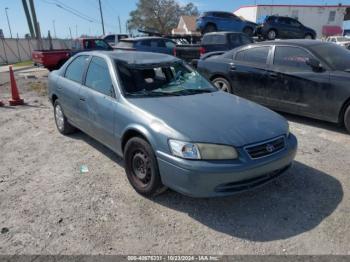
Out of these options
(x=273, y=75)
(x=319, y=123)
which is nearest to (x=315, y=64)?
(x=273, y=75)

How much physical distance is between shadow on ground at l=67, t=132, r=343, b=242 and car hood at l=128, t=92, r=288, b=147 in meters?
0.75

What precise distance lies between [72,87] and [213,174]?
2.96 meters

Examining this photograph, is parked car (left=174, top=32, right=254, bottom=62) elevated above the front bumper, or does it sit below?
above

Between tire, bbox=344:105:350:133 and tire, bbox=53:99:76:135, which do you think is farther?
tire, bbox=53:99:76:135

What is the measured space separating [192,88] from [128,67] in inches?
35.3

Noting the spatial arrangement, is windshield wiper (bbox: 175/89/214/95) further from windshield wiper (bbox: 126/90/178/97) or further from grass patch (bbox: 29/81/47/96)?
grass patch (bbox: 29/81/47/96)

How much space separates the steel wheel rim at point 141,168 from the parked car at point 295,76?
12.2 feet

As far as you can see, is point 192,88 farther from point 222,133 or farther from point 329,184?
point 329,184

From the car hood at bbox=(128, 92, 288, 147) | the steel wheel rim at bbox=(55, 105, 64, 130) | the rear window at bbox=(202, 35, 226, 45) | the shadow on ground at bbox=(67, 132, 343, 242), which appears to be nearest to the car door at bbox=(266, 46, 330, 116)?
the shadow on ground at bbox=(67, 132, 343, 242)

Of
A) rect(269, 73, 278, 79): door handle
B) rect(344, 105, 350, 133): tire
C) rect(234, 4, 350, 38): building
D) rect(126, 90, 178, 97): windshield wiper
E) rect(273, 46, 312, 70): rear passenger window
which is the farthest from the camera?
rect(234, 4, 350, 38): building

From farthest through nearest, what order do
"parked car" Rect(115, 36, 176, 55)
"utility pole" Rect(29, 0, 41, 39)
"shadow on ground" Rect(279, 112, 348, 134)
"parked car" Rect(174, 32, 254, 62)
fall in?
"utility pole" Rect(29, 0, 41, 39) → "parked car" Rect(115, 36, 176, 55) → "parked car" Rect(174, 32, 254, 62) → "shadow on ground" Rect(279, 112, 348, 134)

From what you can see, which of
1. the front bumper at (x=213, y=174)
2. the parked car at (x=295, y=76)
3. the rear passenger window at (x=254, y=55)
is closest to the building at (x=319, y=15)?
the rear passenger window at (x=254, y=55)

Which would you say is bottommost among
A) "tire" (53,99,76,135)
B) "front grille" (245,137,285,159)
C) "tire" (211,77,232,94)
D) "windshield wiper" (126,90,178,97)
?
"tire" (53,99,76,135)

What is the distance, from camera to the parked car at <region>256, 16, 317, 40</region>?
21.0 metres
